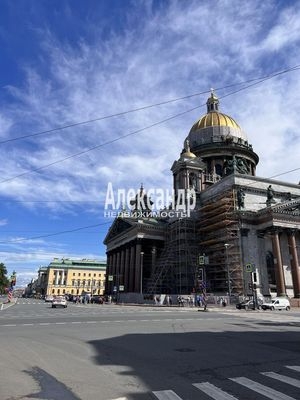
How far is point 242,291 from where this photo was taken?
55.3 metres

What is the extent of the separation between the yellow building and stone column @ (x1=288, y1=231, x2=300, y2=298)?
127 meters

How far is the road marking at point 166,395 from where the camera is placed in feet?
22.4

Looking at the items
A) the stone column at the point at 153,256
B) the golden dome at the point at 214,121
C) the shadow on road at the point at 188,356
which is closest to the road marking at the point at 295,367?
the shadow on road at the point at 188,356

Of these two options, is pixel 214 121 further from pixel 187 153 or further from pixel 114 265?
pixel 114 265

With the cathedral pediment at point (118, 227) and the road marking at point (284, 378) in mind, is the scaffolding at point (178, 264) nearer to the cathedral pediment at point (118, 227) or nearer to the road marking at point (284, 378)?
the cathedral pediment at point (118, 227)

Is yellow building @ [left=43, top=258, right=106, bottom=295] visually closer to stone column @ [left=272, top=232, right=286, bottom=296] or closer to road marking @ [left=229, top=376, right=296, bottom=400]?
stone column @ [left=272, top=232, right=286, bottom=296]

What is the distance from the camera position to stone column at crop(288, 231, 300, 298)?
56969mm

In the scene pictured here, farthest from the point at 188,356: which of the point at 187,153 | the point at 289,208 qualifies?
the point at 187,153

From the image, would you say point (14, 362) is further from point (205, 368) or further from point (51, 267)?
point (51, 267)

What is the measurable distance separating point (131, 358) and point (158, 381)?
8.74ft

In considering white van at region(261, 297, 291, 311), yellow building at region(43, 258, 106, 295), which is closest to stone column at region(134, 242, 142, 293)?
white van at region(261, 297, 291, 311)

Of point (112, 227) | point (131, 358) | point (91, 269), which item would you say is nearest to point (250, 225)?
point (112, 227)

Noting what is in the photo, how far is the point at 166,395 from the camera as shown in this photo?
23.1 feet

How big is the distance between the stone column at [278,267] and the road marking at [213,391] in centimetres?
5081
